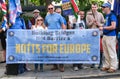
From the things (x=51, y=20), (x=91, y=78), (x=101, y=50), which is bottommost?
(x=91, y=78)

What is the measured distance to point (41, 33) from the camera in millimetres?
10711

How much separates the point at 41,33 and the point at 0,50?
2.51m

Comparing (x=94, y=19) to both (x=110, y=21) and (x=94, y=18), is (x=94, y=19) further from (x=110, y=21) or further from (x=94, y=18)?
(x=110, y=21)

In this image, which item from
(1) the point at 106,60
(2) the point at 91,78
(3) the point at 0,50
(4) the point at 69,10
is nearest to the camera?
(2) the point at 91,78

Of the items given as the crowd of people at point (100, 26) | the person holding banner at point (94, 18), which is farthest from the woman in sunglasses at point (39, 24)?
the person holding banner at point (94, 18)

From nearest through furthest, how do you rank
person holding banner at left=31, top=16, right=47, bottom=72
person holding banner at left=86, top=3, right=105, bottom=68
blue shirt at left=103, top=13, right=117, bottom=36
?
blue shirt at left=103, top=13, right=117, bottom=36
person holding banner at left=31, top=16, right=47, bottom=72
person holding banner at left=86, top=3, right=105, bottom=68

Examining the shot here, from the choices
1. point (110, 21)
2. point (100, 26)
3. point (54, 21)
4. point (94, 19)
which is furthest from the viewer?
point (94, 19)

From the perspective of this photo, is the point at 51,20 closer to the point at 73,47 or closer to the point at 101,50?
the point at 73,47

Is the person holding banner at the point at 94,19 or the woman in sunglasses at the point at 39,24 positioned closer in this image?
the woman in sunglasses at the point at 39,24

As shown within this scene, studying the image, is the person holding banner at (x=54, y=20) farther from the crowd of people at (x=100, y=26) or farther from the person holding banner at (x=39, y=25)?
the person holding banner at (x=39, y=25)

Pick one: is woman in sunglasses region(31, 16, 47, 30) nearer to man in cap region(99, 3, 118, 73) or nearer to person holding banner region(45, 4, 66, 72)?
person holding banner region(45, 4, 66, 72)

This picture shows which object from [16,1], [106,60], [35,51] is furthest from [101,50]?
[16,1]

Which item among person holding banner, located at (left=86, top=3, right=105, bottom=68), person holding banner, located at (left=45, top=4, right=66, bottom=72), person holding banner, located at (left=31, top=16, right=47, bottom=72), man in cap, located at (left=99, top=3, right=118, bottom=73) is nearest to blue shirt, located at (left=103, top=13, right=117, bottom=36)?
man in cap, located at (left=99, top=3, right=118, bottom=73)

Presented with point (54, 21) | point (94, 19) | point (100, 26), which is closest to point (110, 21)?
point (100, 26)
